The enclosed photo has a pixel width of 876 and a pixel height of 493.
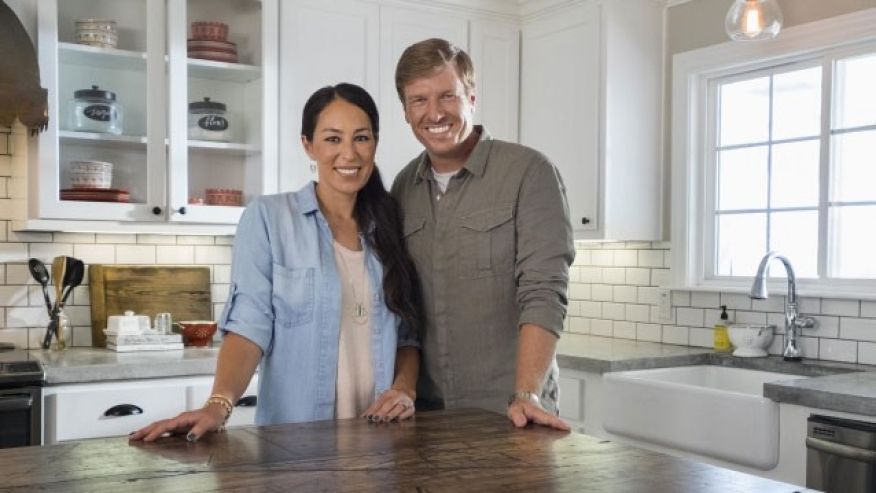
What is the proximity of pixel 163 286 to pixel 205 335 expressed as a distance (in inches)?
12.4

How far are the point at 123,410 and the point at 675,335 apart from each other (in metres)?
2.41

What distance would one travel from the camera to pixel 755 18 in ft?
9.01

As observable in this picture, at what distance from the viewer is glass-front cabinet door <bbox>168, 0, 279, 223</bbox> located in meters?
3.61

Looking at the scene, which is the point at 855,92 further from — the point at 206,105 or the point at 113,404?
the point at 113,404

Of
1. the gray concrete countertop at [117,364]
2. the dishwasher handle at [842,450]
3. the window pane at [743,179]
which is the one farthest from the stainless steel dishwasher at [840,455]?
the gray concrete countertop at [117,364]

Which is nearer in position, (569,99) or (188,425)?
(188,425)

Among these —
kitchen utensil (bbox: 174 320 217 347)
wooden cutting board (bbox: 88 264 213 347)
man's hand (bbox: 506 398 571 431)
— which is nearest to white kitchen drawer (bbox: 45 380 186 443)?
kitchen utensil (bbox: 174 320 217 347)

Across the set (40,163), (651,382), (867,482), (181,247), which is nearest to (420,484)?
(867,482)

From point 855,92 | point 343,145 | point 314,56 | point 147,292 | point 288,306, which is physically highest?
point 314,56

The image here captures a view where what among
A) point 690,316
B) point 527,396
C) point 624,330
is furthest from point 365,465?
point 624,330

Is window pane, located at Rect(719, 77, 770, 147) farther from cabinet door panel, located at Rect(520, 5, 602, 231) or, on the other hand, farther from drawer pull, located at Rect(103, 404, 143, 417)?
drawer pull, located at Rect(103, 404, 143, 417)

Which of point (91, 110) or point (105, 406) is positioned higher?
point (91, 110)

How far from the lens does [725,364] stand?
3.63m

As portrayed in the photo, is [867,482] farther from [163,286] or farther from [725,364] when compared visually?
[163,286]
